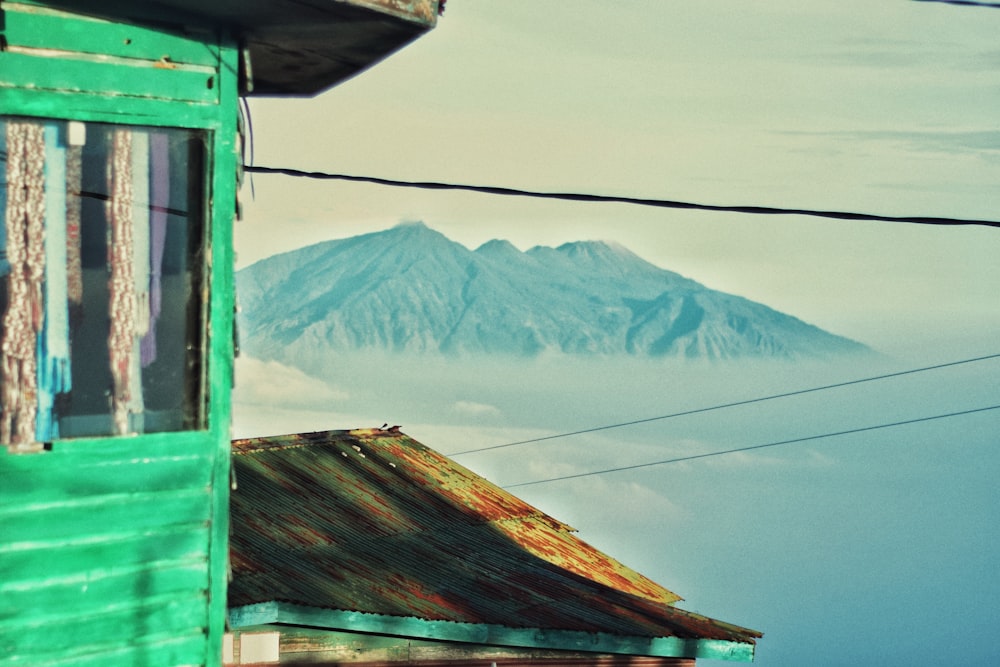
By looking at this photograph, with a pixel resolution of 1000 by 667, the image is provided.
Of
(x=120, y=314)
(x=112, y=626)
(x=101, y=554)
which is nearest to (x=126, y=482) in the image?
(x=101, y=554)

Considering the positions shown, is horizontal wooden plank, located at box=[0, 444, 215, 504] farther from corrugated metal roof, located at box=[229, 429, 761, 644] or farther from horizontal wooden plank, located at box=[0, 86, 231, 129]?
corrugated metal roof, located at box=[229, 429, 761, 644]

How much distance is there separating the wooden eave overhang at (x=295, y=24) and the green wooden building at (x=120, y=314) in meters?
0.02

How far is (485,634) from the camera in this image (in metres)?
12.0

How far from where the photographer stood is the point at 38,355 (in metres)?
6.25

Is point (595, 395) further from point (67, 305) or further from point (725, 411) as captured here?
point (67, 305)

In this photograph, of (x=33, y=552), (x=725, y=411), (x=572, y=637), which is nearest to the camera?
(x=33, y=552)

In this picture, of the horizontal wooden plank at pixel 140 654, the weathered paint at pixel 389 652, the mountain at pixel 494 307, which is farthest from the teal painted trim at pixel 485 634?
the mountain at pixel 494 307

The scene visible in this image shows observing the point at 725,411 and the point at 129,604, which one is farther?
the point at 725,411

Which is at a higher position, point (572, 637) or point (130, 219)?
point (130, 219)

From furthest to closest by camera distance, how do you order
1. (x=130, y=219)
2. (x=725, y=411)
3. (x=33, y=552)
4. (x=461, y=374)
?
1. (x=461, y=374)
2. (x=725, y=411)
3. (x=130, y=219)
4. (x=33, y=552)

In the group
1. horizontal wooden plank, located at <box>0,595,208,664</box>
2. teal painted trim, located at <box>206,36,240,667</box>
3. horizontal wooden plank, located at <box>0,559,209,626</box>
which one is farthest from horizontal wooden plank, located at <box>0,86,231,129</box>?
horizontal wooden plank, located at <box>0,595,208,664</box>

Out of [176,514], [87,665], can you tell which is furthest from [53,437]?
[87,665]

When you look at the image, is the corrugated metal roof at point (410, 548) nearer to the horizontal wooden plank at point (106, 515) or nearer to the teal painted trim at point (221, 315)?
the teal painted trim at point (221, 315)

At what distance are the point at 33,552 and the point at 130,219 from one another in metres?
1.66
